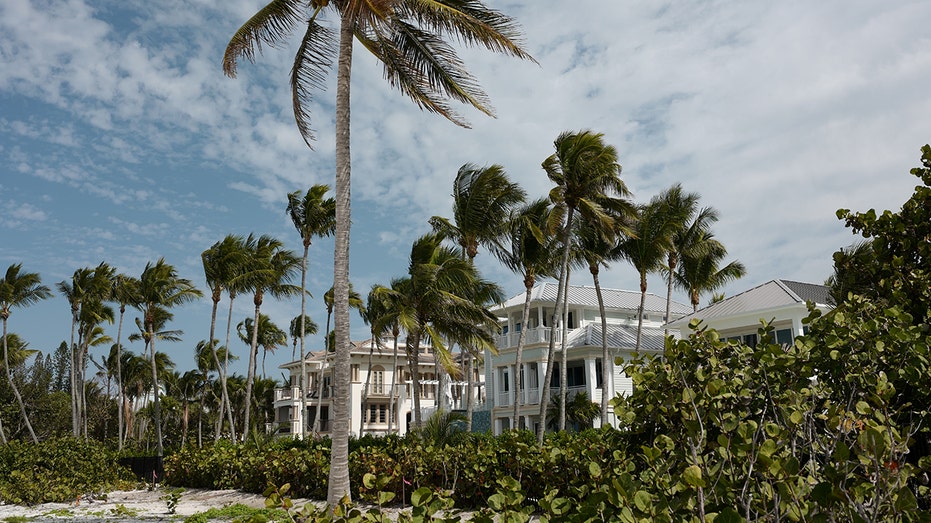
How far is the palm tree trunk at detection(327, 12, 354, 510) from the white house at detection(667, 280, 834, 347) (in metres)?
16.3

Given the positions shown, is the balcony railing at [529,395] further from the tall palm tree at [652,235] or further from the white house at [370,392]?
the white house at [370,392]

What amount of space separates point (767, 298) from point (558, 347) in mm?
11268

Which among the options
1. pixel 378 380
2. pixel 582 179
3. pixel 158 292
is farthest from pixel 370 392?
pixel 582 179

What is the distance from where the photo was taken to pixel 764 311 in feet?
90.2

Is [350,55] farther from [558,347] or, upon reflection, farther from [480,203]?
[558,347]

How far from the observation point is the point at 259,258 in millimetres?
38625

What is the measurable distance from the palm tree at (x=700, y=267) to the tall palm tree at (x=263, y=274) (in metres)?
21.7

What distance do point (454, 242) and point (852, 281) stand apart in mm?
24984

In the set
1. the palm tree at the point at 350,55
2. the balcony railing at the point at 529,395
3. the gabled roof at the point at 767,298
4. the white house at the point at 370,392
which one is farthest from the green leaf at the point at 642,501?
the white house at the point at 370,392

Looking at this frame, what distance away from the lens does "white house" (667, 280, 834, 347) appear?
2727 centimetres

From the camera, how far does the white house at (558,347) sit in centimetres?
3625

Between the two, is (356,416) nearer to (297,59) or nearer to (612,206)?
(612,206)

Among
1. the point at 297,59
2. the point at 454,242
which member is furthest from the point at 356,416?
the point at 297,59

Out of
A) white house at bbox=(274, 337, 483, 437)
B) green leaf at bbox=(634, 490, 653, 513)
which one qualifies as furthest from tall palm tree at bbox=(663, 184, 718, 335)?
green leaf at bbox=(634, 490, 653, 513)
